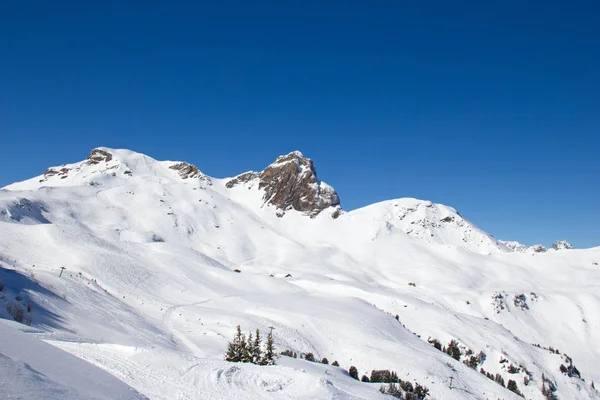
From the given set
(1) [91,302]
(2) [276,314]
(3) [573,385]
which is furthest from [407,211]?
(1) [91,302]

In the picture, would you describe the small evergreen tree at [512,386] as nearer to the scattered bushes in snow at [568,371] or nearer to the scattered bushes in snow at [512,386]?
the scattered bushes in snow at [512,386]

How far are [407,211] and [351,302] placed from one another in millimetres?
124685

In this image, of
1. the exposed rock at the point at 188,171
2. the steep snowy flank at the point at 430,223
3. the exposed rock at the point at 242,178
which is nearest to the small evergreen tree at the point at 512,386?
the steep snowy flank at the point at 430,223

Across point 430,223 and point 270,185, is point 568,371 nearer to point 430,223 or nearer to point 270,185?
point 270,185

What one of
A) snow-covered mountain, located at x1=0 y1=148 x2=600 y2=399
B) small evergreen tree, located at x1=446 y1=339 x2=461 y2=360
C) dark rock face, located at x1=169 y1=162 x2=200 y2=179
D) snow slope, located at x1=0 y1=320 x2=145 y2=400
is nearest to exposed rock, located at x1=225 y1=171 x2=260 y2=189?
snow-covered mountain, located at x1=0 y1=148 x2=600 y2=399

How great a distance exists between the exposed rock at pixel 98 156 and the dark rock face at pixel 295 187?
51084 mm

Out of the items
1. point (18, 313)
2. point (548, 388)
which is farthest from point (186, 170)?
point (18, 313)

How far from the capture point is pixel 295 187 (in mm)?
134000

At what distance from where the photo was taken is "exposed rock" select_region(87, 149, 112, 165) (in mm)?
139000

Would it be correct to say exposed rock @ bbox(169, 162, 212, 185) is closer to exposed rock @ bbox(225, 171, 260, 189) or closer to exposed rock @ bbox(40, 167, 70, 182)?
exposed rock @ bbox(225, 171, 260, 189)

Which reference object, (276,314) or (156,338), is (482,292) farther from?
(156,338)

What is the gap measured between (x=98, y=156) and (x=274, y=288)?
4412 inches

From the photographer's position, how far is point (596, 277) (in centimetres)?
9881

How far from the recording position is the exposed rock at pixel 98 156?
139000 millimetres
